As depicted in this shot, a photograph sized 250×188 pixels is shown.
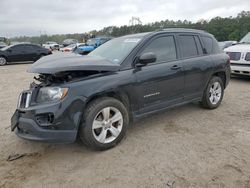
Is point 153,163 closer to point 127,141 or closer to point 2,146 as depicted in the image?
point 127,141

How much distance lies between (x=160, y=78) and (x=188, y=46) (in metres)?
1.19

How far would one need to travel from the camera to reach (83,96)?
3.12 m

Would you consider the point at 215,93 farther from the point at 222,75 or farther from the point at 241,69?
the point at 241,69

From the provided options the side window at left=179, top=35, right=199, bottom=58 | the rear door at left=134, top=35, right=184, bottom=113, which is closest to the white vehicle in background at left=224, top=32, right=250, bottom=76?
the side window at left=179, top=35, right=199, bottom=58

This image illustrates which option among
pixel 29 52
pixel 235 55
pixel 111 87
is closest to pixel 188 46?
pixel 111 87

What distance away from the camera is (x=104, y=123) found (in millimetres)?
3404

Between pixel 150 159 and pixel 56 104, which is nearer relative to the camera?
pixel 56 104

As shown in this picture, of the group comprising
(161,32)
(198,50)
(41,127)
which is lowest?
(41,127)

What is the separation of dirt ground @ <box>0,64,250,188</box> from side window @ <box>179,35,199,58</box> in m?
1.31

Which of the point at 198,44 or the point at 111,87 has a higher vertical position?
the point at 198,44

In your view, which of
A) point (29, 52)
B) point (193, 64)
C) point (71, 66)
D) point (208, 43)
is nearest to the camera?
point (71, 66)

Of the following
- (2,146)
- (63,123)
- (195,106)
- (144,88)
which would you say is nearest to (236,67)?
(195,106)

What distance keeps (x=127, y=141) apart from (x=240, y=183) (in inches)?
67.0

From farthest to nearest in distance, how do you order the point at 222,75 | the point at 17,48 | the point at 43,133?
1. the point at 17,48
2. the point at 222,75
3. the point at 43,133
